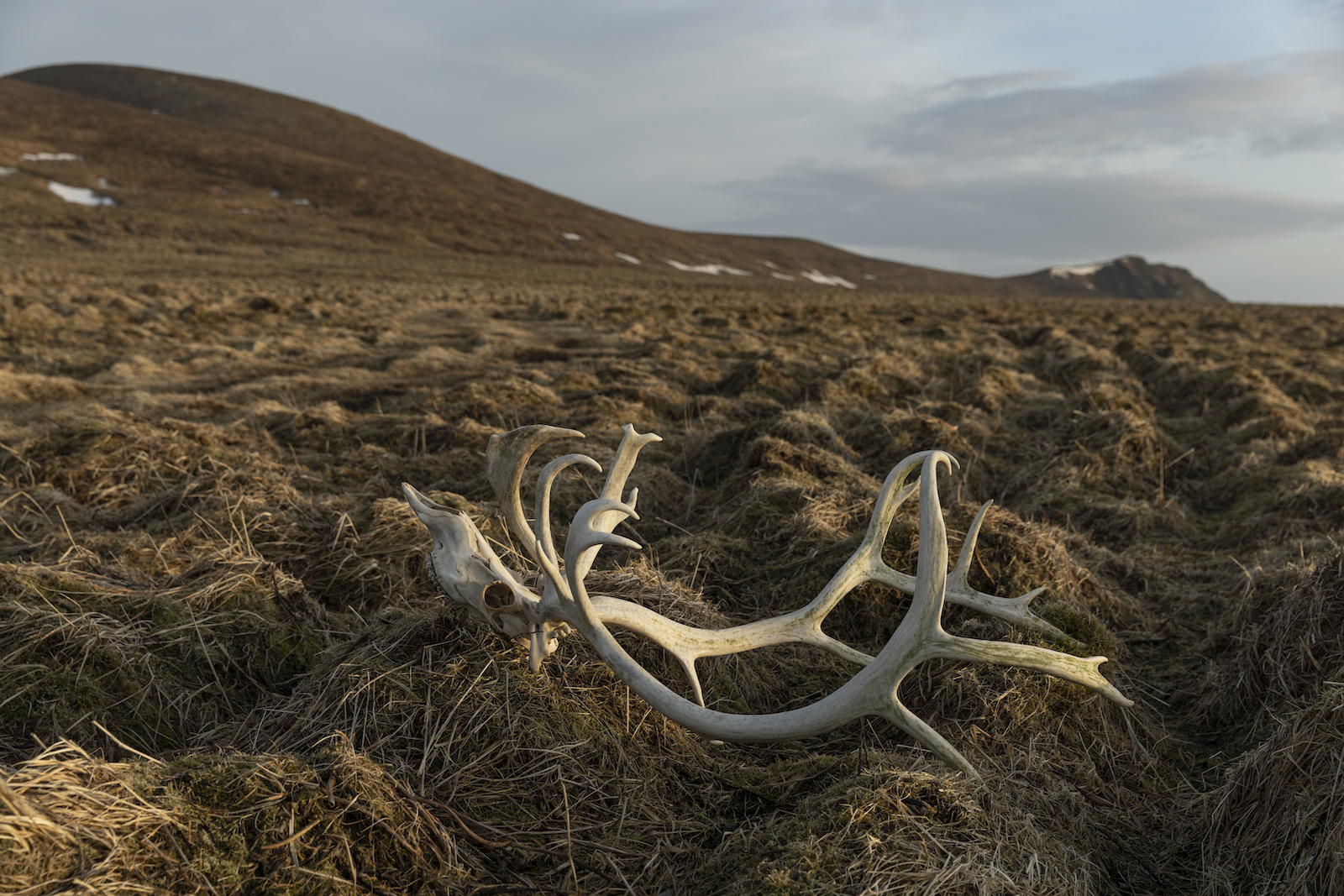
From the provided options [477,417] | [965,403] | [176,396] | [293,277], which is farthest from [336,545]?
[293,277]

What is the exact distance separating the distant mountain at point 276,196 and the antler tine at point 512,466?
39213 mm

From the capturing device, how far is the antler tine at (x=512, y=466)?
2342mm

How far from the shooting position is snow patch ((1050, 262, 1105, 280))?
97625 millimetres

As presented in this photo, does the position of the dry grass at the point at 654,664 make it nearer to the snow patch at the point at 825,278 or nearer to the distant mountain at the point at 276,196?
the distant mountain at the point at 276,196

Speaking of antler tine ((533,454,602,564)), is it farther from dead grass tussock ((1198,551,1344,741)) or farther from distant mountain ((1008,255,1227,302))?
distant mountain ((1008,255,1227,302))

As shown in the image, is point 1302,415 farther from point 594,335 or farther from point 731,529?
point 594,335

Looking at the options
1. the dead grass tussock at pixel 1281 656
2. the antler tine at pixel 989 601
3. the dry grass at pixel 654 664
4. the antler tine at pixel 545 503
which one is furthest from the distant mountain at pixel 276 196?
the dead grass tussock at pixel 1281 656

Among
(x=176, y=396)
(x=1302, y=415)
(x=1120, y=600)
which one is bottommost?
(x=176, y=396)

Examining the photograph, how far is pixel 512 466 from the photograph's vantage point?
2379 mm

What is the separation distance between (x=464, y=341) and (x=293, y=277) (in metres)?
19.3

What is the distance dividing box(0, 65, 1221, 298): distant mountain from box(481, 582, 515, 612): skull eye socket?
39302mm

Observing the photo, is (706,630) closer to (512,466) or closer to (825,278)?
(512,466)

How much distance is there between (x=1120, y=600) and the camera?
3.84 m

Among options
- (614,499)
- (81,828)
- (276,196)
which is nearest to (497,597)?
(614,499)
